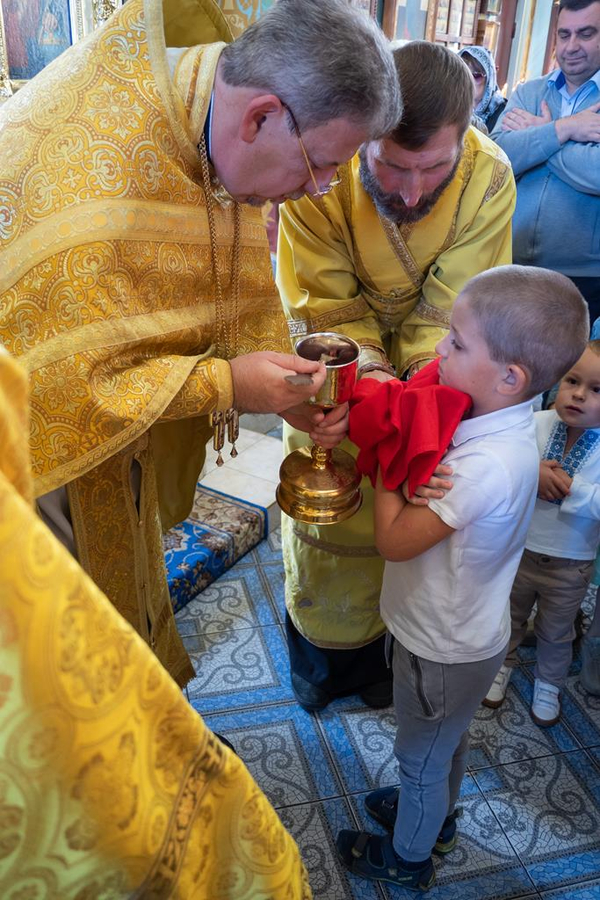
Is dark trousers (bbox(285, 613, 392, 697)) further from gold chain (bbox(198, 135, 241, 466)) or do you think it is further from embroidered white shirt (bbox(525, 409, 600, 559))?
gold chain (bbox(198, 135, 241, 466))

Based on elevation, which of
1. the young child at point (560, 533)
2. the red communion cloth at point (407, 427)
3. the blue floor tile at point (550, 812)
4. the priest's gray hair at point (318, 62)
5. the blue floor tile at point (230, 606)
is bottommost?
the blue floor tile at point (230, 606)

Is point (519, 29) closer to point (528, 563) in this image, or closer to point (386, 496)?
point (528, 563)

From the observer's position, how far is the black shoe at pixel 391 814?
197 centimetres

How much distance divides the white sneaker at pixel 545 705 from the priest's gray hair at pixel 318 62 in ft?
6.53

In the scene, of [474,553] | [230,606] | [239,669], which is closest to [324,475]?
[474,553]

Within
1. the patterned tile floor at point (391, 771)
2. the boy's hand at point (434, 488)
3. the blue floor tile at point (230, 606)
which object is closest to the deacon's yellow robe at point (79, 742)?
the boy's hand at point (434, 488)

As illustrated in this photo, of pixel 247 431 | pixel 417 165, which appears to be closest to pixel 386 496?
pixel 417 165

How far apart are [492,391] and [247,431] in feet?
9.60

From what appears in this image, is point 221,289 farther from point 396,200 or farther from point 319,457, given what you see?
point 396,200

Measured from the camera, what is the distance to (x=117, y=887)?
0.50m

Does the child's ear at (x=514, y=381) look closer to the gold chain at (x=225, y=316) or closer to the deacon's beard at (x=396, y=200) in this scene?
the gold chain at (x=225, y=316)

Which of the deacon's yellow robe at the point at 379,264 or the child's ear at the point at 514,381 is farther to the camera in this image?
the deacon's yellow robe at the point at 379,264

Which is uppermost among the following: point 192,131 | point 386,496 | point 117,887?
point 192,131

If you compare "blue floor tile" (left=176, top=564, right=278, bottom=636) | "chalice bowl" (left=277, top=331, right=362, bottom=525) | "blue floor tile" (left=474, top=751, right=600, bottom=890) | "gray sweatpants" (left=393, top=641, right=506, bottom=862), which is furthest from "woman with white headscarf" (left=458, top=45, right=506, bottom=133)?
"gray sweatpants" (left=393, top=641, right=506, bottom=862)
